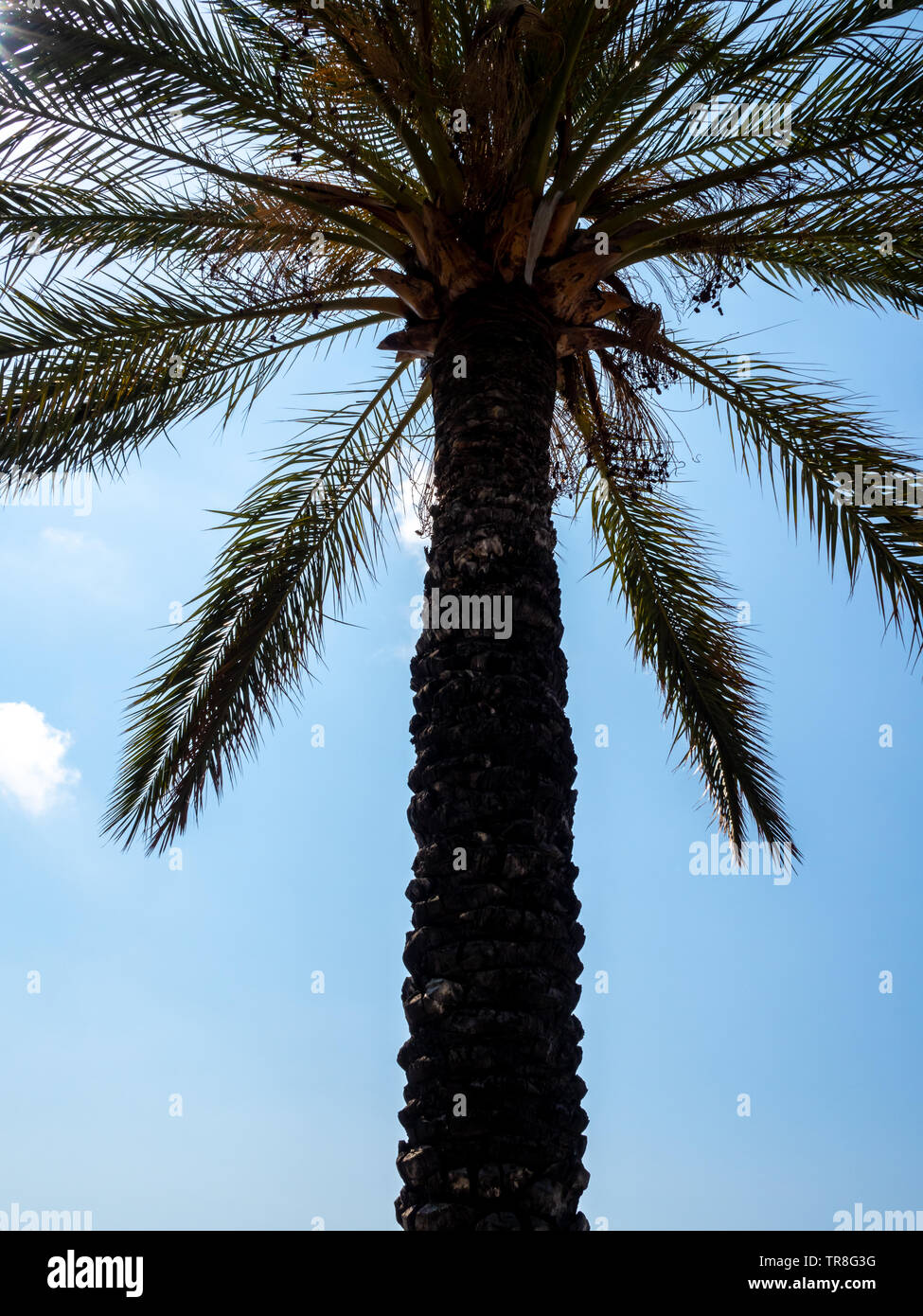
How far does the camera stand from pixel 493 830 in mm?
4703

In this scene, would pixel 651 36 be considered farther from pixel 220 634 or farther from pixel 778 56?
pixel 220 634

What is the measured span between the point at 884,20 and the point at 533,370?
2539 millimetres

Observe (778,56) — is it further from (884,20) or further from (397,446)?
(397,446)

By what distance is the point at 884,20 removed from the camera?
5.86 m

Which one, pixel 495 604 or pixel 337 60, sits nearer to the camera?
pixel 495 604

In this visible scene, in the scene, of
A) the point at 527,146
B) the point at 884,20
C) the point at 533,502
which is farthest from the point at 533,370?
the point at 884,20

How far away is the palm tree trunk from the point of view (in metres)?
4.13

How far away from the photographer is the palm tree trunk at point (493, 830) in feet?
13.6

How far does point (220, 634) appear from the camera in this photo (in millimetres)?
7777
